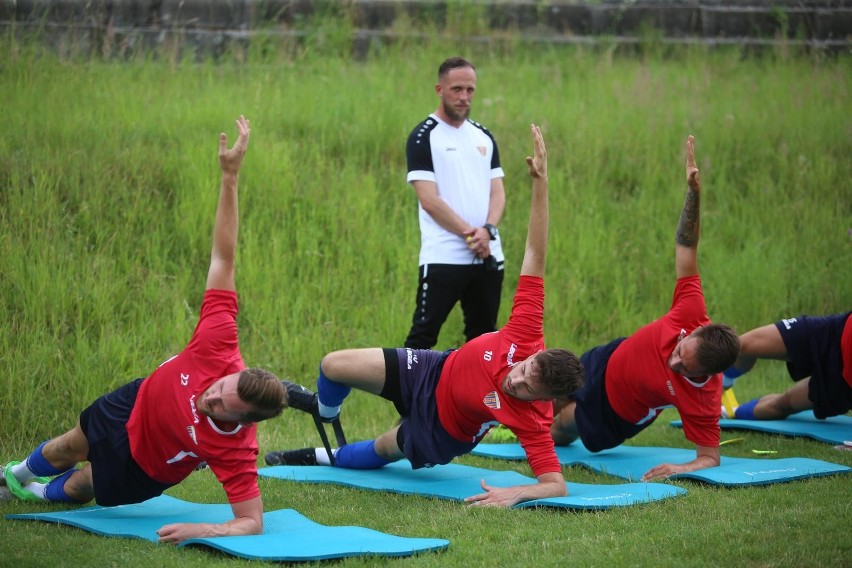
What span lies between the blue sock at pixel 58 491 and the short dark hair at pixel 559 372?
106 inches

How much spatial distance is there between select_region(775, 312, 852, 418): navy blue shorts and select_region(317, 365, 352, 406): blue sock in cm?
324

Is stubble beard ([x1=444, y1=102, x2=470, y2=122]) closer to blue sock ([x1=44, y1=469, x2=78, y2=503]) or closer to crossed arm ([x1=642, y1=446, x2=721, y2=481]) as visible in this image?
crossed arm ([x1=642, y1=446, x2=721, y2=481])

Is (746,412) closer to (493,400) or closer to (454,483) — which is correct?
(454,483)

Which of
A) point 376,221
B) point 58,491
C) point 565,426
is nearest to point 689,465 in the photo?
point 565,426

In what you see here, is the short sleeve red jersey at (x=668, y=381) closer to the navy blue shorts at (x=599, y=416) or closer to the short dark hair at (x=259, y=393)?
the navy blue shorts at (x=599, y=416)

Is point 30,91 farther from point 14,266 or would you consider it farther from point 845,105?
point 845,105

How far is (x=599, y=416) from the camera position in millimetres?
6727

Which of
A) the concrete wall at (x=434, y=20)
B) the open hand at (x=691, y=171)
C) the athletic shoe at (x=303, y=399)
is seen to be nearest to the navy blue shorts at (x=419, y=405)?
the athletic shoe at (x=303, y=399)

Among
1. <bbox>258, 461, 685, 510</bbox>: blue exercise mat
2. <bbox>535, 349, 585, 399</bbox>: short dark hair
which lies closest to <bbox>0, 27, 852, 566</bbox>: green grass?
<bbox>258, 461, 685, 510</bbox>: blue exercise mat

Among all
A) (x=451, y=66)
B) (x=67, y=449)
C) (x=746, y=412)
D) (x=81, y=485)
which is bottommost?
(x=746, y=412)

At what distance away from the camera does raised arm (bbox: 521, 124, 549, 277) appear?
557 centimetres

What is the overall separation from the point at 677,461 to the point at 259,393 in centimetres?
349

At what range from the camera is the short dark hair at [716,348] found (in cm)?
579

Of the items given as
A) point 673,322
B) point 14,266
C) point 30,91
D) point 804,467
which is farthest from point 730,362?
point 30,91
